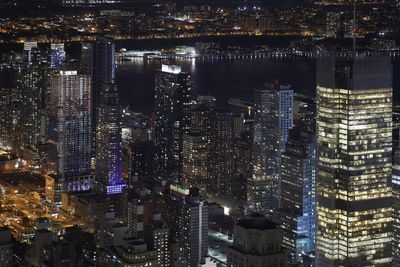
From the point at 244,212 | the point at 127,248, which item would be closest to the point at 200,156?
the point at 244,212

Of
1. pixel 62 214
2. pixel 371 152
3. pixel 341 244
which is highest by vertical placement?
pixel 371 152

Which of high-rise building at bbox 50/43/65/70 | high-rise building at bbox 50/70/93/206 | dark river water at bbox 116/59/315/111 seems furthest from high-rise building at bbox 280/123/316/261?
high-rise building at bbox 50/43/65/70

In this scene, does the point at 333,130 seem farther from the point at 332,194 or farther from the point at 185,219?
the point at 185,219

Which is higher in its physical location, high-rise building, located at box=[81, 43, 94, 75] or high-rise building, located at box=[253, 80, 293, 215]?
high-rise building, located at box=[81, 43, 94, 75]

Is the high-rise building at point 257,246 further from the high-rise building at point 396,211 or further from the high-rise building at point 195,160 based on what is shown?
the high-rise building at point 195,160

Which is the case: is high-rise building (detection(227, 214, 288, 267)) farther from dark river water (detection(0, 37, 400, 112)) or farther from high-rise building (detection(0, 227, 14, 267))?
dark river water (detection(0, 37, 400, 112))

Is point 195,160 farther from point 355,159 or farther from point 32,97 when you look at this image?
point 355,159

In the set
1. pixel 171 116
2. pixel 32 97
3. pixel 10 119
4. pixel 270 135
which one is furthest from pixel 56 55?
pixel 270 135
